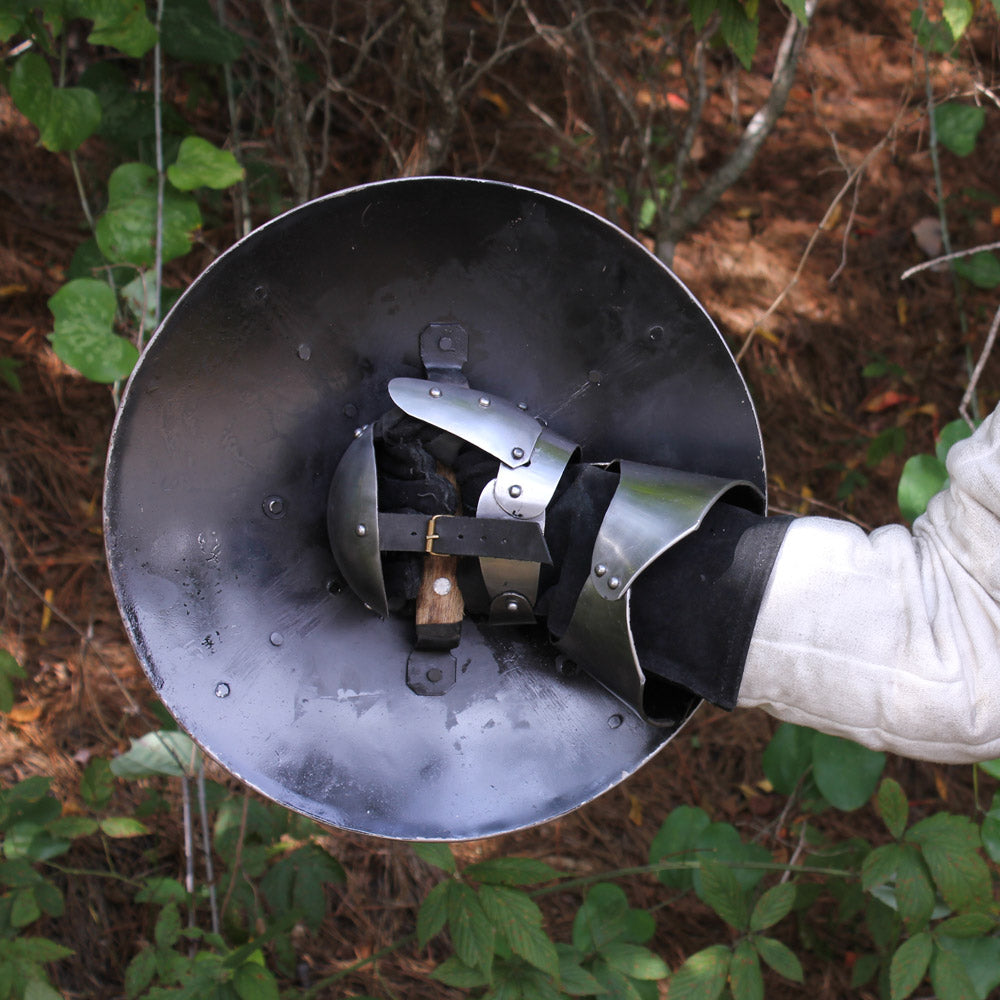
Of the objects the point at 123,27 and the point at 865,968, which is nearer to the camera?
the point at 123,27

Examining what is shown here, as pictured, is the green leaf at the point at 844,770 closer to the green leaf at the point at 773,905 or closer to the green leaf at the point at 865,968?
the green leaf at the point at 773,905

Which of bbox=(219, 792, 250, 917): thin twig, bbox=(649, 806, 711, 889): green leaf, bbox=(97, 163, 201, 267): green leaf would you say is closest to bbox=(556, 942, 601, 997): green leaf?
bbox=(649, 806, 711, 889): green leaf

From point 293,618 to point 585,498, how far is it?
1.02ft

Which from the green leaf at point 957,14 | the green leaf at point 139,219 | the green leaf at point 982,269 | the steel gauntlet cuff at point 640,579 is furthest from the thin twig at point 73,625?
the green leaf at point 982,269

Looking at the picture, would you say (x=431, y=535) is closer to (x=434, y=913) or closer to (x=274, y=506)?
(x=274, y=506)

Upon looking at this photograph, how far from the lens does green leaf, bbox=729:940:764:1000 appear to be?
113 cm

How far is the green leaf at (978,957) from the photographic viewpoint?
1.13 meters

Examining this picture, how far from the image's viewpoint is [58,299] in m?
1.25

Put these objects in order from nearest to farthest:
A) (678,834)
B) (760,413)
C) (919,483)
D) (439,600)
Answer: (439,600), (919,483), (678,834), (760,413)

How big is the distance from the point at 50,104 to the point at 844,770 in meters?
1.29

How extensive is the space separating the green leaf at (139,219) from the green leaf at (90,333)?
83 mm

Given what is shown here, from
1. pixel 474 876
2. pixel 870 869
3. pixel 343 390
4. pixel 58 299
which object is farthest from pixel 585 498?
pixel 58 299

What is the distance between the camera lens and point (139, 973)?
1.26 m

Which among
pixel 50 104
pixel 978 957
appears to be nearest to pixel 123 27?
pixel 50 104
